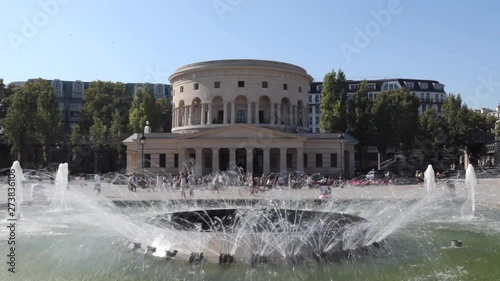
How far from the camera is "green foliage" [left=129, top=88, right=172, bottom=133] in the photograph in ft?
216

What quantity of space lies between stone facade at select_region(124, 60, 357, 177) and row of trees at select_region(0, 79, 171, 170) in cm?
1411

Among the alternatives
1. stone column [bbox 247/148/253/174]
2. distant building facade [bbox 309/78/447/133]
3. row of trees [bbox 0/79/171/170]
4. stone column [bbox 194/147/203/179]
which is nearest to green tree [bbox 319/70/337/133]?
stone column [bbox 247/148/253/174]

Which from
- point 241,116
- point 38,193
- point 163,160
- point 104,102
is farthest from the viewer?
point 104,102

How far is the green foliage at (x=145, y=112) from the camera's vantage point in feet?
216

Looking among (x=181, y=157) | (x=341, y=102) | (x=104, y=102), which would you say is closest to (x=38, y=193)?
(x=181, y=157)

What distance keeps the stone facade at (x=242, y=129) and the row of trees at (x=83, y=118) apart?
46.3 feet

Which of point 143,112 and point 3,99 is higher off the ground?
point 3,99

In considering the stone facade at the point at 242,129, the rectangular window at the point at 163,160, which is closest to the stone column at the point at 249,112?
the stone facade at the point at 242,129

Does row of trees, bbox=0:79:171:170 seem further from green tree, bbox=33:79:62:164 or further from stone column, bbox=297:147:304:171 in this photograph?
stone column, bbox=297:147:304:171

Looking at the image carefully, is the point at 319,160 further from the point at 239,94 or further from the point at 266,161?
the point at 239,94

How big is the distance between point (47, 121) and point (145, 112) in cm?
1327

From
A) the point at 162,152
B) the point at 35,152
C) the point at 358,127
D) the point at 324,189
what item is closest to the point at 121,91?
the point at 35,152

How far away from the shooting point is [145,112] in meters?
67.8

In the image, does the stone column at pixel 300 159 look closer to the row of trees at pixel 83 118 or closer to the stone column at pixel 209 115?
the stone column at pixel 209 115
